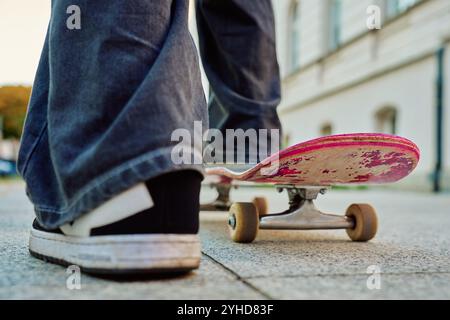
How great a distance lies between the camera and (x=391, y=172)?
60.4 inches

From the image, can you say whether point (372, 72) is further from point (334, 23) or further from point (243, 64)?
point (243, 64)

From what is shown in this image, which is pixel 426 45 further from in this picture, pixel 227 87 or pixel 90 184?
pixel 90 184

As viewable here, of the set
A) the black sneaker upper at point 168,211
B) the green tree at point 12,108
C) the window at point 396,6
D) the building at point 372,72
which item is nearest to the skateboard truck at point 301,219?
the black sneaker upper at point 168,211

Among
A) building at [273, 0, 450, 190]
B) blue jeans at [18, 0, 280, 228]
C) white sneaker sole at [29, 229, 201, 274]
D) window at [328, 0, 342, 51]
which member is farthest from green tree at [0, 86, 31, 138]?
white sneaker sole at [29, 229, 201, 274]

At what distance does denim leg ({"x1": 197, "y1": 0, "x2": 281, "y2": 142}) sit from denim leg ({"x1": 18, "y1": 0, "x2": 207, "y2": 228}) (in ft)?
2.80

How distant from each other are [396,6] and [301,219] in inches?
281

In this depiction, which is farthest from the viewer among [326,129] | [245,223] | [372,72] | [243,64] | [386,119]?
[326,129]

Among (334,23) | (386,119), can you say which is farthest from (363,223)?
(334,23)

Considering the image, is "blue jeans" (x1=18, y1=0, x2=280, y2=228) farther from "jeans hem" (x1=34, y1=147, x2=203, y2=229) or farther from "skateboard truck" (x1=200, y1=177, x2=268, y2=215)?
"skateboard truck" (x1=200, y1=177, x2=268, y2=215)

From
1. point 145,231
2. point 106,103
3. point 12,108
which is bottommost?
point 145,231

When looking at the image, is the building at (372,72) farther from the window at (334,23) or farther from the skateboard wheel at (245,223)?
the skateboard wheel at (245,223)

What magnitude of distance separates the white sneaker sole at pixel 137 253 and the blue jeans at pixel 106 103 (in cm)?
6

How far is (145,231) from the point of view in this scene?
0.91 metres

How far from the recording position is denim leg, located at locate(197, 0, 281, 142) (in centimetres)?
187
